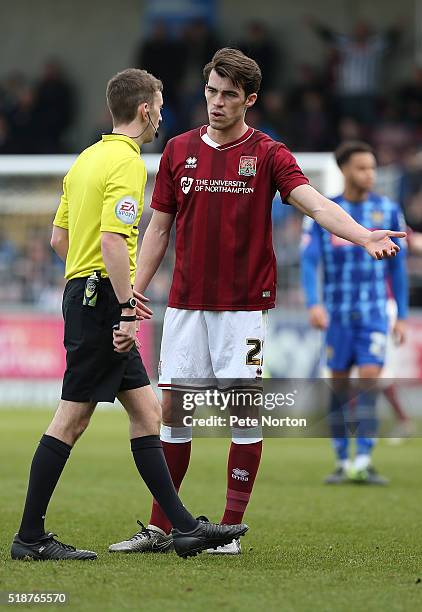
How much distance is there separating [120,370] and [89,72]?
19.9 meters

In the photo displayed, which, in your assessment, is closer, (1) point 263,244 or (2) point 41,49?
(1) point 263,244

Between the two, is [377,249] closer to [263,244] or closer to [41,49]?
[263,244]

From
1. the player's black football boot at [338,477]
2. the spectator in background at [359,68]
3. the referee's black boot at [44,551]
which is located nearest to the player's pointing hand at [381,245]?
the referee's black boot at [44,551]

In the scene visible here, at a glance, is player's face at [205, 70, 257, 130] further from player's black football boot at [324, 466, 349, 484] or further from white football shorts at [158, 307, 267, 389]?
player's black football boot at [324, 466, 349, 484]

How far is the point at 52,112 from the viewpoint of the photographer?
75.8 ft

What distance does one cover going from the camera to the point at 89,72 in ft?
81.6

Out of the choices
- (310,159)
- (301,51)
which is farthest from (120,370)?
(301,51)

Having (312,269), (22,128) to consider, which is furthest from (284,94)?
(312,269)

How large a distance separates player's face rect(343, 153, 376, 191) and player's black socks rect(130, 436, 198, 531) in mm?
4164

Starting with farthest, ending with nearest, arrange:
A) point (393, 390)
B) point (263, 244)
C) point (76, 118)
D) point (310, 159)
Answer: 1. point (76, 118)
2. point (310, 159)
3. point (393, 390)
4. point (263, 244)

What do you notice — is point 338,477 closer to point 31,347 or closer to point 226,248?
point 226,248

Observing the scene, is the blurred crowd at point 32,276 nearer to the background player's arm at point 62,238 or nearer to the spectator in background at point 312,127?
the spectator in background at point 312,127

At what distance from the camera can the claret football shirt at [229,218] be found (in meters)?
5.92

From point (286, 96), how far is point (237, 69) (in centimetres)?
1708
